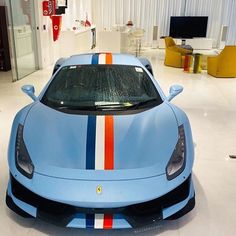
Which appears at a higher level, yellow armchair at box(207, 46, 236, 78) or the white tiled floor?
yellow armchair at box(207, 46, 236, 78)

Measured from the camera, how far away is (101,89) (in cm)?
237

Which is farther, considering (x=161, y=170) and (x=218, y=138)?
(x=218, y=138)

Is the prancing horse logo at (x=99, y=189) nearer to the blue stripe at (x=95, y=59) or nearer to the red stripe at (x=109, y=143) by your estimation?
the red stripe at (x=109, y=143)

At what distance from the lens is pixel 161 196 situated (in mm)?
1638

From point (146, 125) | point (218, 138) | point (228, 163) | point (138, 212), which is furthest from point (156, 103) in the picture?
point (218, 138)

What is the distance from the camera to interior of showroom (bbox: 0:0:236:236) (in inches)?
79.1

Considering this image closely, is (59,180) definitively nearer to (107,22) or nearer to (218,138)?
(218,138)

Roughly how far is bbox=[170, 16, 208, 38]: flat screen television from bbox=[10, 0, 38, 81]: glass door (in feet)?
18.6

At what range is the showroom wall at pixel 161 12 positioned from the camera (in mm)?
11828

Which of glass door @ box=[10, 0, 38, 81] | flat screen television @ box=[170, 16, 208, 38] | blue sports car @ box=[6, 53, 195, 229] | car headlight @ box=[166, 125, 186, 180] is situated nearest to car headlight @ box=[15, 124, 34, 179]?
blue sports car @ box=[6, 53, 195, 229]

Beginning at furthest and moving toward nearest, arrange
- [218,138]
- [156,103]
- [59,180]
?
[218,138] < [156,103] < [59,180]

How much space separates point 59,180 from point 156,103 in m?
1.04

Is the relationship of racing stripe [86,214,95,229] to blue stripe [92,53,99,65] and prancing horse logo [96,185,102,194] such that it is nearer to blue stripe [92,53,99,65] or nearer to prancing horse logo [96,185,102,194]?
prancing horse logo [96,185,102,194]

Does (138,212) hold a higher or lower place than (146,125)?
lower
